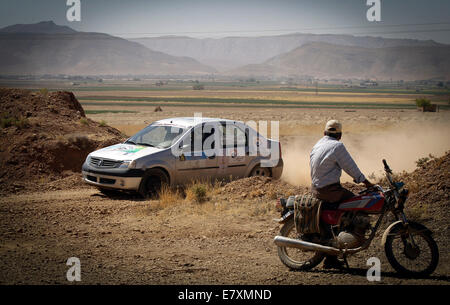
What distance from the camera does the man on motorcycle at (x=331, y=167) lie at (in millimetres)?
6410

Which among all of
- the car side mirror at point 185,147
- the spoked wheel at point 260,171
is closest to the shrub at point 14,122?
the car side mirror at point 185,147

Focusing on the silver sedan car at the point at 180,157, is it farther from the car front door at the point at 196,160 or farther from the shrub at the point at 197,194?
the shrub at the point at 197,194

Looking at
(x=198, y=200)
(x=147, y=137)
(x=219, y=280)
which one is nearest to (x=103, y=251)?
(x=219, y=280)

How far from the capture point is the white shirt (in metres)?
6.39

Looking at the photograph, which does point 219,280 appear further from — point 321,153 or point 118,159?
point 118,159

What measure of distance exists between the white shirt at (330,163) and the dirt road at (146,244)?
3.92 feet

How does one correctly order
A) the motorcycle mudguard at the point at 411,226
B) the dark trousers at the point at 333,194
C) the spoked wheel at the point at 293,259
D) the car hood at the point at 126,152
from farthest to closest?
the car hood at the point at 126,152
the spoked wheel at the point at 293,259
the dark trousers at the point at 333,194
the motorcycle mudguard at the point at 411,226

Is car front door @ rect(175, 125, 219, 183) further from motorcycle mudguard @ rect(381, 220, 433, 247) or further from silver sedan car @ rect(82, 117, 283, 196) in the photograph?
motorcycle mudguard @ rect(381, 220, 433, 247)

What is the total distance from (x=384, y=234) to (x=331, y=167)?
3.34 feet

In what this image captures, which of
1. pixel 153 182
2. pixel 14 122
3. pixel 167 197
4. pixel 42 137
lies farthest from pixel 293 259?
pixel 14 122

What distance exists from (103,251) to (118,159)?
12.6ft

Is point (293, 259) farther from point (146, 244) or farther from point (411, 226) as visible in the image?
point (146, 244)

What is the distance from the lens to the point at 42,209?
1066 cm

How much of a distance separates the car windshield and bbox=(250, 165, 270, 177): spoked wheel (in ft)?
6.79
